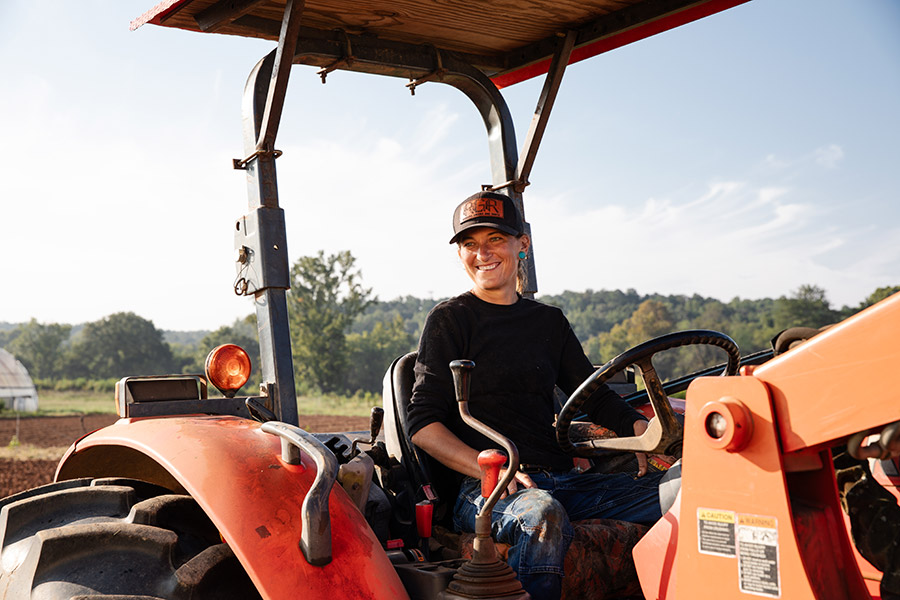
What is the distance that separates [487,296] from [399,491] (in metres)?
0.71

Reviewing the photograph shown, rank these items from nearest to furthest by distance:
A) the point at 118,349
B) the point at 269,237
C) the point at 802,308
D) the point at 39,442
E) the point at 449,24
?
the point at 269,237 → the point at 449,24 → the point at 39,442 → the point at 802,308 → the point at 118,349

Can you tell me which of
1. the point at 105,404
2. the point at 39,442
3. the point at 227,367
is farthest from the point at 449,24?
the point at 105,404

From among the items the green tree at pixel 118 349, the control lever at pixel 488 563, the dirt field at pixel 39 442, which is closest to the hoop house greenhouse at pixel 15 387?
the dirt field at pixel 39 442

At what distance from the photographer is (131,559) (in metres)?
1.96

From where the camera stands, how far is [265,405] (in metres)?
2.60

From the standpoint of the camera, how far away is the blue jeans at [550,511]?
78.9 inches

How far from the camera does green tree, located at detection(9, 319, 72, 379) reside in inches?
3113

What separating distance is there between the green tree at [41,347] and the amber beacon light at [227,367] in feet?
277

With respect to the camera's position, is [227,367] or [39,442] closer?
[227,367]

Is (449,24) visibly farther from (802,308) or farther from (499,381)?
(802,308)

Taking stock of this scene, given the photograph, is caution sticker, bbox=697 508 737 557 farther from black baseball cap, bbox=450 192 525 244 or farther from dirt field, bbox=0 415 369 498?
dirt field, bbox=0 415 369 498

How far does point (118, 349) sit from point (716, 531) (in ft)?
277

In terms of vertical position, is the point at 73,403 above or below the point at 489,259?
below

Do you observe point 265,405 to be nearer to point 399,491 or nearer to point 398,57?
point 399,491
